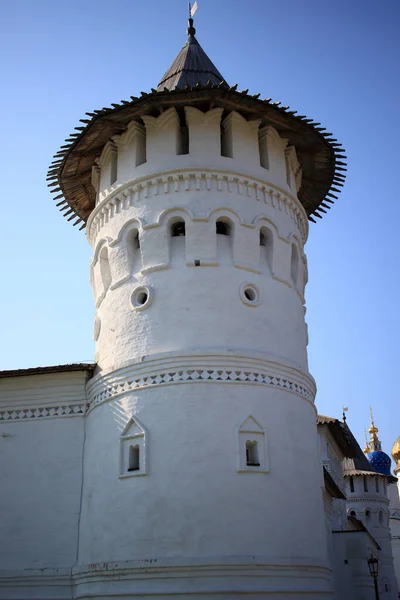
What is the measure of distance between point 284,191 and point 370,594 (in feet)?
34.5

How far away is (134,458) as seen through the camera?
41.4 ft

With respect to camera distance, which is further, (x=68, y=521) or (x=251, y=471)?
(x=68, y=521)

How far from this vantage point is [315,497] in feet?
42.1

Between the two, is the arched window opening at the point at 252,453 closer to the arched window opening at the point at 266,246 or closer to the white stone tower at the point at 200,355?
the white stone tower at the point at 200,355

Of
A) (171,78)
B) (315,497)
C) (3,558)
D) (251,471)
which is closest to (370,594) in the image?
(315,497)

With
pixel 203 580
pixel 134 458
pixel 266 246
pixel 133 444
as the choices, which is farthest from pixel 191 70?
pixel 203 580

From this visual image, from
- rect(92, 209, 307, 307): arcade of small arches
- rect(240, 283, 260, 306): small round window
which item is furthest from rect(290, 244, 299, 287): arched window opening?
rect(240, 283, 260, 306): small round window

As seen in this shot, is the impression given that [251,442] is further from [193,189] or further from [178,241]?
[193,189]

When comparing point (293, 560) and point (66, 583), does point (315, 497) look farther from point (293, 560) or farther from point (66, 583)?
point (66, 583)

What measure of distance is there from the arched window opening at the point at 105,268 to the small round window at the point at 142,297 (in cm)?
124

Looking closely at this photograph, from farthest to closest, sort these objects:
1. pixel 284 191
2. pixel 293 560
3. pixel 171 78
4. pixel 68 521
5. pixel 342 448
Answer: pixel 342 448 → pixel 171 78 → pixel 284 191 → pixel 68 521 → pixel 293 560

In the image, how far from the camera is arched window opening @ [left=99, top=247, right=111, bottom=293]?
14.9 metres

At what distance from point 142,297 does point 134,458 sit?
306cm

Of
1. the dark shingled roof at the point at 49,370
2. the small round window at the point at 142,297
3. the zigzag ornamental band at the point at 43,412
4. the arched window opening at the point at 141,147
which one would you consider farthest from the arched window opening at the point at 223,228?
the zigzag ornamental band at the point at 43,412
